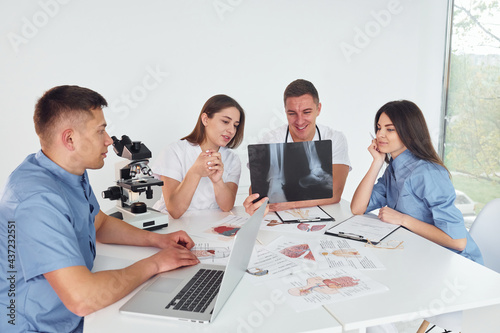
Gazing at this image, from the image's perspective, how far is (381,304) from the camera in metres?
1.13

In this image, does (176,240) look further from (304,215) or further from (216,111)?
(216,111)

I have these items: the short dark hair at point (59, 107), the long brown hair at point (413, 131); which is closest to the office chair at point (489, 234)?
the long brown hair at point (413, 131)

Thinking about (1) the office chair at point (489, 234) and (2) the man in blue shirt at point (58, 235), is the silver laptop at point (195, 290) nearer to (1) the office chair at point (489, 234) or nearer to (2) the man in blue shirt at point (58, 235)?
(2) the man in blue shirt at point (58, 235)

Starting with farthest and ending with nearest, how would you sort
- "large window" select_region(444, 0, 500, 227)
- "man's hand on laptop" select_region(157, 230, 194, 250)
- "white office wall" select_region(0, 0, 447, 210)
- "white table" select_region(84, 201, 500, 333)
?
"large window" select_region(444, 0, 500, 227)
"white office wall" select_region(0, 0, 447, 210)
"man's hand on laptop" select_region(157, 230, 194, 250)
"white table" select_region(84, 201, 500, 333)

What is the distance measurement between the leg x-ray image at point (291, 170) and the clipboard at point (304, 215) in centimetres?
9

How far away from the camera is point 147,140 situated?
317 centimetres

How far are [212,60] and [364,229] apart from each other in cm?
209

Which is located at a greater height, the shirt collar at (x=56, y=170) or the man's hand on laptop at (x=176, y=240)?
the shirt collar at (x=56, y=170)

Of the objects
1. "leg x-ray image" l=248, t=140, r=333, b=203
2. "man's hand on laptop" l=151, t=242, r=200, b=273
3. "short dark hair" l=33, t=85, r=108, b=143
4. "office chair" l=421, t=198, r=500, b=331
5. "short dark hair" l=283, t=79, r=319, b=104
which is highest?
"short dark hair" l=283, t=79, r=319, b=104

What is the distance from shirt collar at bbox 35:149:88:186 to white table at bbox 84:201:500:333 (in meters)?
0.33

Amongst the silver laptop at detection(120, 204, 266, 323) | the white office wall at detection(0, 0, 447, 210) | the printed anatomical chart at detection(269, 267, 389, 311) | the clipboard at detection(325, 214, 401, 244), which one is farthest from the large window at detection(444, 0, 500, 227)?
the silver laptop at detection(120, 204, 266, 323)

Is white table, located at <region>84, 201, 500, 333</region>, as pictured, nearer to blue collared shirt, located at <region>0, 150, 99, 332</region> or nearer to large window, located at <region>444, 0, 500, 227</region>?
blue collared shirt, located at <region>0, 150, 99, 332</region>

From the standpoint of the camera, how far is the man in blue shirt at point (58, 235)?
42.0 inches

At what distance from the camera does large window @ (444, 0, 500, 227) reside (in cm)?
360
